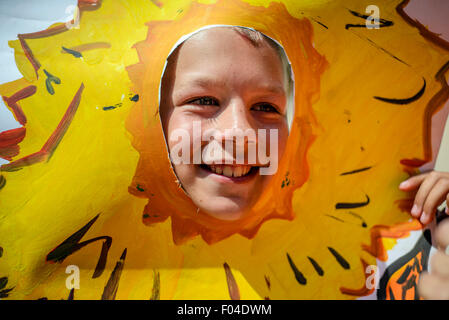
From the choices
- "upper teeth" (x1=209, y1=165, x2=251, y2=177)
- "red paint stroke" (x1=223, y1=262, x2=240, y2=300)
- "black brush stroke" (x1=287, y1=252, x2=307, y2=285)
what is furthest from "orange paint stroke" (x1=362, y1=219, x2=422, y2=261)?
"upper teeth" (x1=209, y1=165, x2=251, y2=177)

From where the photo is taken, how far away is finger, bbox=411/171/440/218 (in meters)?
1.53

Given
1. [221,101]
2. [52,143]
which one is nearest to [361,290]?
[221,101]

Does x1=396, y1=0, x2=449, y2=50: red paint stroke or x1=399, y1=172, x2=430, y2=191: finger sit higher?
x1=396, y1=0, x2=449, y2=50: red paint stroke

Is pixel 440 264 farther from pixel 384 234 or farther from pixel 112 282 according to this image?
pixel 112 282

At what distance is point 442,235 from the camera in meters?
1.53

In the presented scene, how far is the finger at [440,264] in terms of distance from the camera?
1.48 metres

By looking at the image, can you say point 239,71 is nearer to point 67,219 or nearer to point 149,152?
point 149,152

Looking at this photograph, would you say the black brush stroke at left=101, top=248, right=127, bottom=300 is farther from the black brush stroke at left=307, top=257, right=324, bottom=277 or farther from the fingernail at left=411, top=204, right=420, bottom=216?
the fingernail at left=411, top=204, right=420, bottom=216

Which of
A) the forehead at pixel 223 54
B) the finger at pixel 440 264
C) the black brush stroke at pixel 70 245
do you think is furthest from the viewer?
the finger at pixel 440 264

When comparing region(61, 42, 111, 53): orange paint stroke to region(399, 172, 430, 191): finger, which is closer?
region(61, 42, 111, 53): orange paint stroke

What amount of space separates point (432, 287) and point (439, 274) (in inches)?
2.5

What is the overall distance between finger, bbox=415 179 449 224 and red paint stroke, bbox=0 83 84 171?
1.49m

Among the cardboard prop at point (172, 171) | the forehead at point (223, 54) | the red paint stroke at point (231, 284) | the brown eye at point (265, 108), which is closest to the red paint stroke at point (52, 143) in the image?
the cardboard prop at point (172, 171)

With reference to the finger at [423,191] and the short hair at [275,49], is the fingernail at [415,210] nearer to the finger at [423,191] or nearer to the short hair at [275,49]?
the finger at [423,191]
